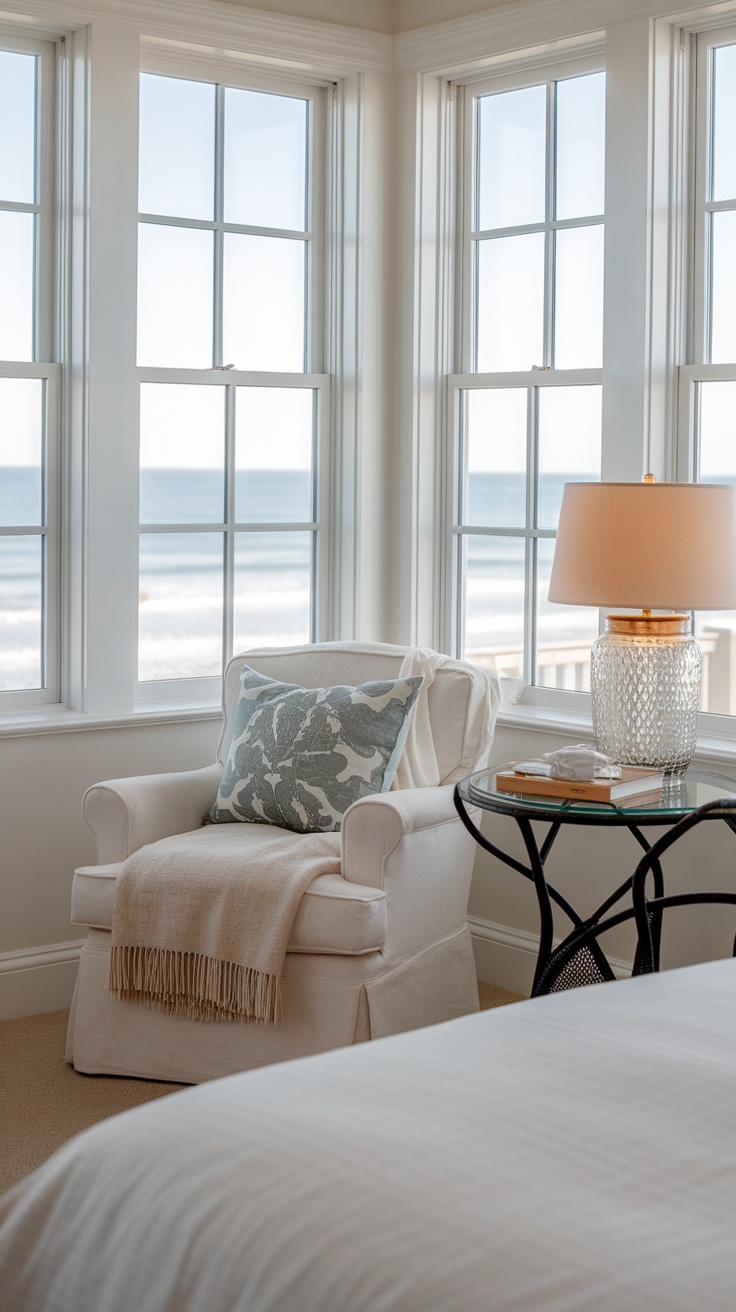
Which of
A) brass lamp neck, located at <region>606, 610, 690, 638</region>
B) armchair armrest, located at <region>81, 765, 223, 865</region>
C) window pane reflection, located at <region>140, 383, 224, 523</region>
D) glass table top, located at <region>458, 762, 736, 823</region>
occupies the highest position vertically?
window pane reflection, located at <region>140, 383, 224, 523</region>

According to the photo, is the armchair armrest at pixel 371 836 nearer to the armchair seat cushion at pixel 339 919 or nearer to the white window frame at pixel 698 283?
the armchair seat cushion at pixel 339 919

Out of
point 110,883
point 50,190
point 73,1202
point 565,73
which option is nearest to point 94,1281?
point 73,1202

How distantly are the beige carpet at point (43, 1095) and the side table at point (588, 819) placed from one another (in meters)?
0.92

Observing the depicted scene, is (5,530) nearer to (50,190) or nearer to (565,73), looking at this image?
(50,190)

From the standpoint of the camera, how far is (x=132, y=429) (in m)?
3.69

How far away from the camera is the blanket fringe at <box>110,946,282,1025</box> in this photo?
9.35ft

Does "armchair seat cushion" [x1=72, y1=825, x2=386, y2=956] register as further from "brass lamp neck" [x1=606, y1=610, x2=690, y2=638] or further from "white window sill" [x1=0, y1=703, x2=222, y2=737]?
"white window sill" [x1=0, y1=703, x2=222, y2=737]

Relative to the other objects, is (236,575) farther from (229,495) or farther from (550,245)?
(550,245)

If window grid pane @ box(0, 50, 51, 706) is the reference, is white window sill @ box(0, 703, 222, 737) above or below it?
below

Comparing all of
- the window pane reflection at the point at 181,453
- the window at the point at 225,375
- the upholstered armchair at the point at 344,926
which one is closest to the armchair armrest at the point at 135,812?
the upholstered armchair at the point at 344,926

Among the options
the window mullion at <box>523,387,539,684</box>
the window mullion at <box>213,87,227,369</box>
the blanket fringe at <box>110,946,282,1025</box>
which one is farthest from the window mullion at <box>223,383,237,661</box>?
the blanket fringe at <box>110,946,282,1025</box>

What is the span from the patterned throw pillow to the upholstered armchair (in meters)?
0.08

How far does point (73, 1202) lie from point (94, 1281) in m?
0.08

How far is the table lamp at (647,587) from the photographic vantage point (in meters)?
2.71
